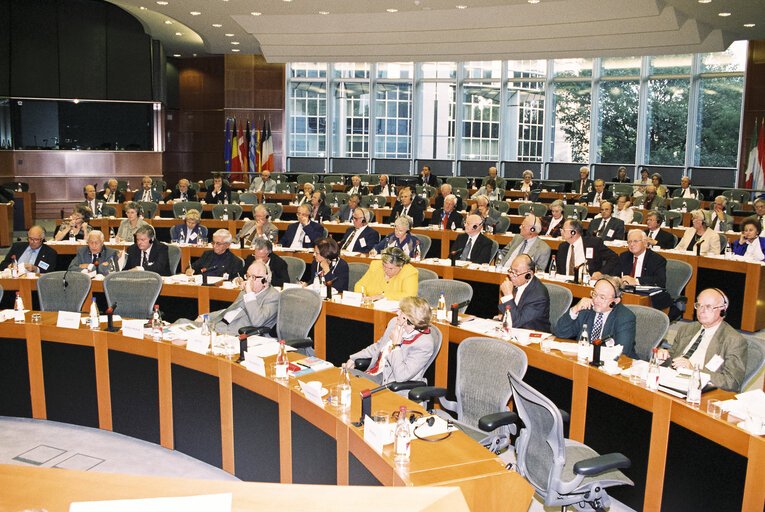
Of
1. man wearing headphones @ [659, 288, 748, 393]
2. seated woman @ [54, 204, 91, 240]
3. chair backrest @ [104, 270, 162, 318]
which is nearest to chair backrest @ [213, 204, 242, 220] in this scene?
seated woman @ [54, 204, 91, 240]

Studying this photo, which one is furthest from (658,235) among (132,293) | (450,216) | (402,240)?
(132,293)

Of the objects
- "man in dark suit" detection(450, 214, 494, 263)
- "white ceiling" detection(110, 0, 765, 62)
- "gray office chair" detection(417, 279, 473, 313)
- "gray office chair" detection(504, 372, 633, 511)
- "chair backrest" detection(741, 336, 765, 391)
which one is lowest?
"gray office chair" detection(504, 372, 633, 511)

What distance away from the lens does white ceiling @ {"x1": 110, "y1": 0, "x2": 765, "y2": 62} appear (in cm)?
1217

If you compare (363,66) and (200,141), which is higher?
(363,66)

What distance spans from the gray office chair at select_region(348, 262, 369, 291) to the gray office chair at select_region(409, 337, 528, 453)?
2.81 metres

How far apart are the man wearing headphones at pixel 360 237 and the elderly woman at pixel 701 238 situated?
4.03 m

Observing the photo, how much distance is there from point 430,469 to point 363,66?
19.0 m

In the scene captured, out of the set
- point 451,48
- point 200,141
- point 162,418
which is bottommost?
point 162,418

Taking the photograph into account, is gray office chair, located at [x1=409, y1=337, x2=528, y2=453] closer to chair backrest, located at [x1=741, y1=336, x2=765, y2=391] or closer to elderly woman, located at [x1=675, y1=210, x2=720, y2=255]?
chair backrest, located at [x1=741, y1=336, x2=765, y2=391]

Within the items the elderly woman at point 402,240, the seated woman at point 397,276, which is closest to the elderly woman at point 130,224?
the elderly woman at point 402,240

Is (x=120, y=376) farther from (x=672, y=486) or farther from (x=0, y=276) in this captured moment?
(x=672, y=486)

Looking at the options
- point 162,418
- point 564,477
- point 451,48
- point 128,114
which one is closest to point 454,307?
point 564,477

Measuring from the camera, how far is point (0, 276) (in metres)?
6.96

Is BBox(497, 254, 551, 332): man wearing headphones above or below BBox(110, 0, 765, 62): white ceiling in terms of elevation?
below
